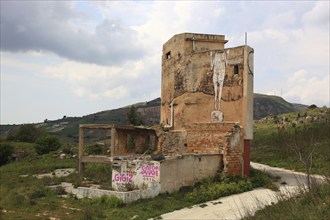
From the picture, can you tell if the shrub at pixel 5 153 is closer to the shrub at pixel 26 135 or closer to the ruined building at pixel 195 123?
the shrub at pixel 26 135

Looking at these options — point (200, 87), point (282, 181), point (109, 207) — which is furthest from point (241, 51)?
point (109, 207)

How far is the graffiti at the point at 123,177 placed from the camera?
50.9ft

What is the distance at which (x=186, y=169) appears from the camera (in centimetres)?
1559

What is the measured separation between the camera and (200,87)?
778 inches

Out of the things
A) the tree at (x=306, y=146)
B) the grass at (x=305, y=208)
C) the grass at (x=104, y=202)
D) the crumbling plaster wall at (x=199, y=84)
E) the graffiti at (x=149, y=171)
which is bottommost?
the grass at (x=104, y=202)

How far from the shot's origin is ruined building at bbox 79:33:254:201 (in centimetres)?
1534

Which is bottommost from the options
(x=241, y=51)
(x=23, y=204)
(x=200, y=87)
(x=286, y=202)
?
(x=23, y=204)

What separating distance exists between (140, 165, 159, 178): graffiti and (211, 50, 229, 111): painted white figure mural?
221 inches

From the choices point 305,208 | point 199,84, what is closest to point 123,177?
point 199,84

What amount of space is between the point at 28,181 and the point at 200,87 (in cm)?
1100

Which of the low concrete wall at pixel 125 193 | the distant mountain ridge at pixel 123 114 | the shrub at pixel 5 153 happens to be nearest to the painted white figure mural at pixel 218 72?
the low concrete wall at pixel 125 193

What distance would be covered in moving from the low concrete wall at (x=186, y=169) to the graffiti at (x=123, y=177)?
153 cm

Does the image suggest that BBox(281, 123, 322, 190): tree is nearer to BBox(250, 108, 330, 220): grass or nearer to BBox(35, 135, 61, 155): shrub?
BBox(250, 108, 330, 220): grass

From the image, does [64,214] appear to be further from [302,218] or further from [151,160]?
[302,218]
